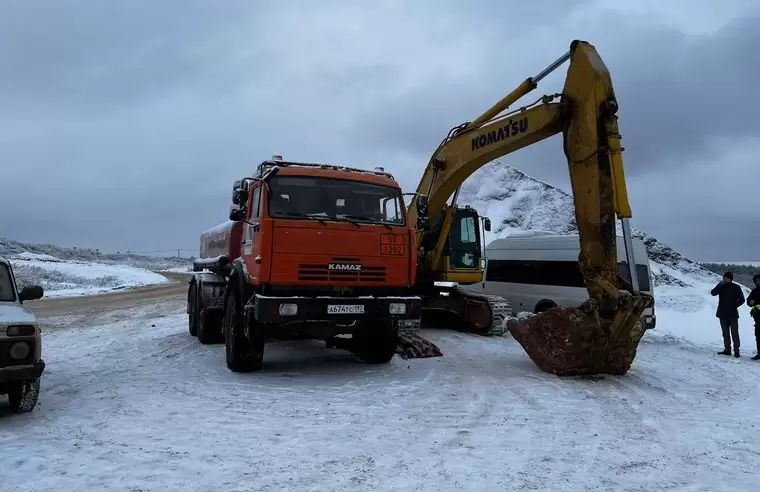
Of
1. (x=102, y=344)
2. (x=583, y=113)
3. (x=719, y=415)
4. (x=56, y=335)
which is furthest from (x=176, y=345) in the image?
(x=719, y=415)

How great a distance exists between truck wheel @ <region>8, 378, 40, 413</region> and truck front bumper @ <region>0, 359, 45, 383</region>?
0.38 meters

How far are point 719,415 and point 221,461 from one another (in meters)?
5.69

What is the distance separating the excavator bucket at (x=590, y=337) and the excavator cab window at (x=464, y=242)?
556 cm

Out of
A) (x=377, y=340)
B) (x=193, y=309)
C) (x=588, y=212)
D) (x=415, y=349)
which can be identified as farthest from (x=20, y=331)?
(x=193, y=309)

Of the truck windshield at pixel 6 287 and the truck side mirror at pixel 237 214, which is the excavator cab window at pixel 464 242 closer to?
the truck side mirror at pixel 237 214

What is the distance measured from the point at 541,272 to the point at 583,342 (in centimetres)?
692

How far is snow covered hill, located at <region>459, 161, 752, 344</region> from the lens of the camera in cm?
1761

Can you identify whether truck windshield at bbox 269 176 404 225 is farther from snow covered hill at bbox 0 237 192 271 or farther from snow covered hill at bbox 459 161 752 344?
snow covered hill at bbox 0 237 192 271

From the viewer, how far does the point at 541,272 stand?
1550cm

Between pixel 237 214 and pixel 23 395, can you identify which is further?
pixel 237 214

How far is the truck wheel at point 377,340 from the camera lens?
31.6 feet

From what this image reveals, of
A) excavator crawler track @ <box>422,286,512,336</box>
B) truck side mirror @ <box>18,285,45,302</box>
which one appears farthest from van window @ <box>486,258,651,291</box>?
truck side mirror @ <box>18,285,45,302</box>

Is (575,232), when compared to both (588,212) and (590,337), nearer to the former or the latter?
(588,212)

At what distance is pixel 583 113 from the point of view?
9234 millimetres
